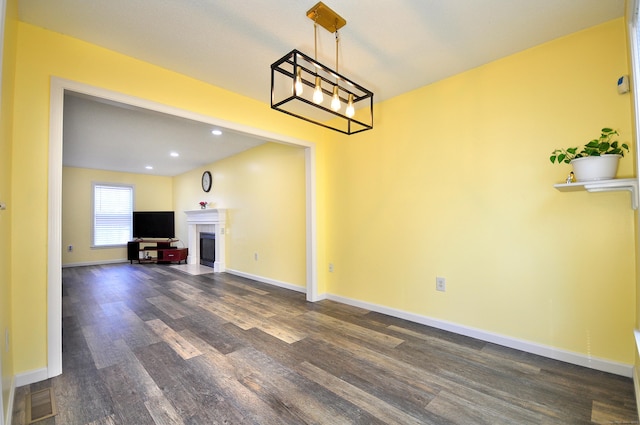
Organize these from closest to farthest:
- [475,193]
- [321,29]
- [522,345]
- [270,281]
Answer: [321,29]
[522,345]
[475,193]
[270,281]

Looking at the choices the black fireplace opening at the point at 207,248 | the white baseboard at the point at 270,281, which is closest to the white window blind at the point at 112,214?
the black fireplace opening at the point at 207,248

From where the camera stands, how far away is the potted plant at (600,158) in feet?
6.05

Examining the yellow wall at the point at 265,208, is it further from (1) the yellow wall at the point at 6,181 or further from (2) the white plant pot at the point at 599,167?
(2) the white plant pot at the point at 599,167

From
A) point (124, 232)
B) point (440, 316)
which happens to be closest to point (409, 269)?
point (440, 316)

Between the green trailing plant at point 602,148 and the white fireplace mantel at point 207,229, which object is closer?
the green trailing plant at point 602,148

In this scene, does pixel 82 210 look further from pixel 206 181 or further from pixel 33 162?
pixel 33 162

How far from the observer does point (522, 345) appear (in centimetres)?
234

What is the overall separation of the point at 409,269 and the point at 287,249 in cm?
211


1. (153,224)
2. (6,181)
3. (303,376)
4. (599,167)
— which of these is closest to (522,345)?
(599,167)

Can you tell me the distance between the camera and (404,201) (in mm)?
3115

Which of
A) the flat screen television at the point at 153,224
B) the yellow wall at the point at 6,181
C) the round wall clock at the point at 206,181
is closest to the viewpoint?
the yellow wall at the point at 6,181

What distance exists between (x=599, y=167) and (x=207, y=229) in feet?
21.8

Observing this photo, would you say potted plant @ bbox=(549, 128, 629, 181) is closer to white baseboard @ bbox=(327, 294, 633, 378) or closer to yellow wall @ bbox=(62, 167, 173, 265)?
white baseboard @ bbox=(327, 294, 633, 378)

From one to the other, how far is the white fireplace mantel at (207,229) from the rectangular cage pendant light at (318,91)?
3377 millimetres
